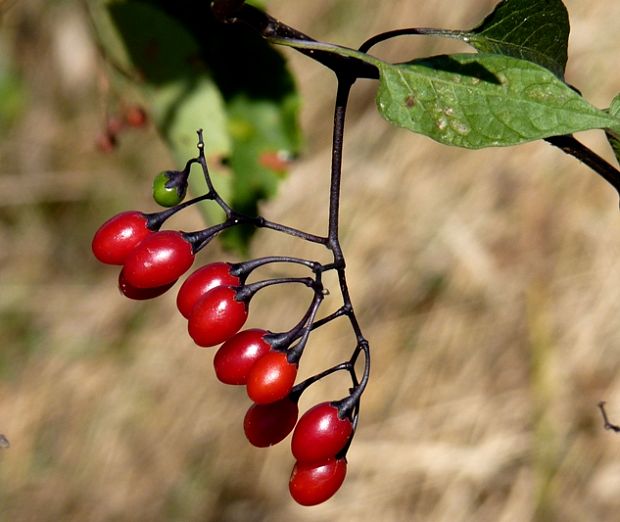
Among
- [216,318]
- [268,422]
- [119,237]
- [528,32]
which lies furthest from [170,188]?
[528,32]

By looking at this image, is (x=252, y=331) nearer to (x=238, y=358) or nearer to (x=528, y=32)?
(x=238, y=358)

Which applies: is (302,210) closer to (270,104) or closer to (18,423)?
(18,423)

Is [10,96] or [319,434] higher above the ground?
[10,96]

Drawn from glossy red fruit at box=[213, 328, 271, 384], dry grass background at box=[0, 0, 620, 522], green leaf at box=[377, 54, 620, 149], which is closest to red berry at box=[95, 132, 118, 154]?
glossy red fruit at box=[213, 328, 271, 384]

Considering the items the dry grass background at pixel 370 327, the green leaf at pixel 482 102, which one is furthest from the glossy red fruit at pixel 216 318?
the dry grass background at pixel 370 327

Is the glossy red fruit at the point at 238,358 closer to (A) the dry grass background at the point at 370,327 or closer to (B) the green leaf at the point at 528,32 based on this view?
(B) the green leaf at the point at 528,32

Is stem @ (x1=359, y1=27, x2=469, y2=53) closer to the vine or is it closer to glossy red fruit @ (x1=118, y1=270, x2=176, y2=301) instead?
the vine
